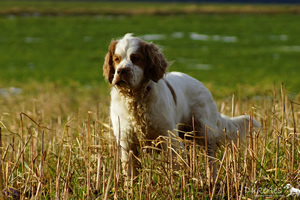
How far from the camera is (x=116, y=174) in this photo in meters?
3.70

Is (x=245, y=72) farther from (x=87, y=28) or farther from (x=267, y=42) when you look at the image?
(x=87, y=28)

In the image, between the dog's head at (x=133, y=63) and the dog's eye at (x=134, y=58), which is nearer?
the dog's head at (x=133, y=63)

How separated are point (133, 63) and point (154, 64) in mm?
198

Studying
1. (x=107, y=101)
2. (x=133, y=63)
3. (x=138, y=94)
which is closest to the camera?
(x=133, y=63)

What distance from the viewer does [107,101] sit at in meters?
10.1

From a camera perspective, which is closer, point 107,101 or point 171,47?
point 107,101

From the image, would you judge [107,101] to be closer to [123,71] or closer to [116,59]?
[116,59]

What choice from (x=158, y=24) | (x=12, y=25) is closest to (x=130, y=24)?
(x=158, y=24)

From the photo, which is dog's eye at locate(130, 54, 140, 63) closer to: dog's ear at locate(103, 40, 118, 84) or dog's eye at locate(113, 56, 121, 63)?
dog's eye at locate(113, 56, 121, 63)

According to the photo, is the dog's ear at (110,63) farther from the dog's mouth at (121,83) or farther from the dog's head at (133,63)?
the dog's mouth at (121,83)

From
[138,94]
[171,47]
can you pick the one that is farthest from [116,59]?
[171,47]

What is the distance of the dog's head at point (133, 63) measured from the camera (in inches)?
173

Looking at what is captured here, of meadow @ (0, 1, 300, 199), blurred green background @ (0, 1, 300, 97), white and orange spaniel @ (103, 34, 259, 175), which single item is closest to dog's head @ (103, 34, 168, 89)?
white and orange spaniel @ (103, 34, 259, 175)

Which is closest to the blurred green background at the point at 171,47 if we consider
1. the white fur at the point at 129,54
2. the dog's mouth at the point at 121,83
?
the white fur at the point at 129,54
